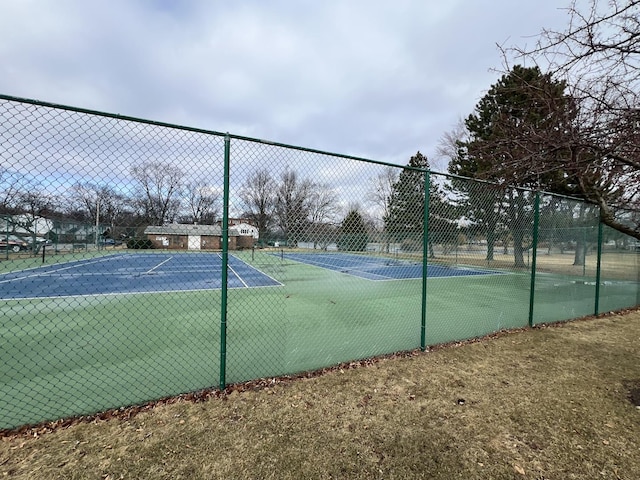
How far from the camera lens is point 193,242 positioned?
352 cm

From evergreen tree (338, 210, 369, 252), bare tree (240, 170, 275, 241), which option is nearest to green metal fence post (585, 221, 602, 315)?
evergreen tree (338, 210, 369, 252)

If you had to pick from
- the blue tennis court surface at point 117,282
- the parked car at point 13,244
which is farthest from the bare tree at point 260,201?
the blue tennis court surface at point 117,282

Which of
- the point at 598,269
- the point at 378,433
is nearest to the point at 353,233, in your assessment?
the point at 378,433

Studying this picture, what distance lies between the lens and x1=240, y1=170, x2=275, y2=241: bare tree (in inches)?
120

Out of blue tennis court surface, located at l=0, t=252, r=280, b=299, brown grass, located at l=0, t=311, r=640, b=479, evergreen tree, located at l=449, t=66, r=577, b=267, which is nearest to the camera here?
brown grass, located at l=0, t=311, r=640, b=479

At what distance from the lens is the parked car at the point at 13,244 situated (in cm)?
261

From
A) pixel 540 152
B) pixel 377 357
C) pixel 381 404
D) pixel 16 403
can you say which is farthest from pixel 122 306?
pixel 540 152

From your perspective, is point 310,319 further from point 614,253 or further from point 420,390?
point 614,253

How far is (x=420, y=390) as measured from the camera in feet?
9.45

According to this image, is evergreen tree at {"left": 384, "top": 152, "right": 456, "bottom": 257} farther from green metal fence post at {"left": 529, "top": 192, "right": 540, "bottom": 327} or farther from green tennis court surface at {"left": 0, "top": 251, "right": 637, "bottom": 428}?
green metal fence post at {"left": 529, "top": 192, "right": 540, "bottom": 327}

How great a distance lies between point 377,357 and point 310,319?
2096 millimetres

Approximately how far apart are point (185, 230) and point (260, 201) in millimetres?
943

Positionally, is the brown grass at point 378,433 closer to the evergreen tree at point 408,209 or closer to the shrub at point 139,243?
the shrub at point 139,243

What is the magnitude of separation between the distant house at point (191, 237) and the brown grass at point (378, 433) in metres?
1.53
